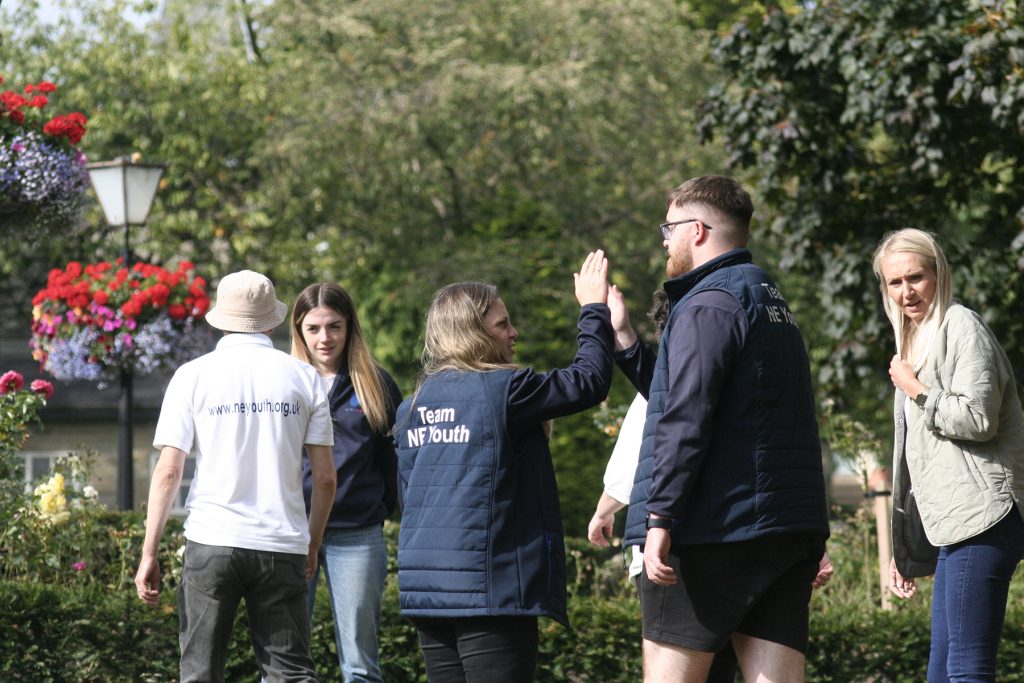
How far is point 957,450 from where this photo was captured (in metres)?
4.19

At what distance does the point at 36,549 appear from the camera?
6.62 metres

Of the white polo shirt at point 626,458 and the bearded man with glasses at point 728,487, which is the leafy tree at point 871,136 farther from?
the bearded man with glasses at point 728,487

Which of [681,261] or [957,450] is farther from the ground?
[681,261]

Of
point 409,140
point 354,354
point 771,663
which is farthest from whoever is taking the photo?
point 409,140

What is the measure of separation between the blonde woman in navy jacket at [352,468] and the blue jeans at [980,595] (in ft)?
6.89

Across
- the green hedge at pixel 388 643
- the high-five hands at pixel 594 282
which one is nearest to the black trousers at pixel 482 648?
the high-five hands at pixel 594 282

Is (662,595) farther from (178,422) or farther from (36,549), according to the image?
(36,549)

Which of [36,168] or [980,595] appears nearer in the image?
[980,595]

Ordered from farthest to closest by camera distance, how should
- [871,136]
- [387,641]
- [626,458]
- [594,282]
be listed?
[871,136] → [387,641] → [626,458] → [594,282]

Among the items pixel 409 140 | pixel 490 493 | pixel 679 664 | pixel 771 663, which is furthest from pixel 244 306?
pixel 409 140

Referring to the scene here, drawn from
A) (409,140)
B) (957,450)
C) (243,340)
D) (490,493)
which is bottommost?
(490,493)

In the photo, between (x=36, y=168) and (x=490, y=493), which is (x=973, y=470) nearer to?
(x=490, y=493)

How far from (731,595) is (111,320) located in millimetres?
6651

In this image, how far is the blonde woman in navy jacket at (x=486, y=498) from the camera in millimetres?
3615
